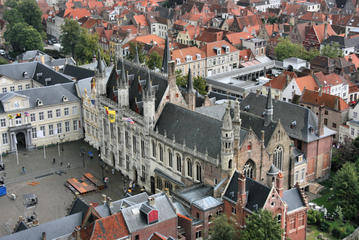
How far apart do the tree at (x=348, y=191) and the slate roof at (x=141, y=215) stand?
28.8 m

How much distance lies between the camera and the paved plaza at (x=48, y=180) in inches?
3305

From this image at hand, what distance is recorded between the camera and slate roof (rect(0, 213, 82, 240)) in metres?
62.0

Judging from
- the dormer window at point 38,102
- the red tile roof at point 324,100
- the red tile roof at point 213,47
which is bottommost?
the red tile roof at point 324,100

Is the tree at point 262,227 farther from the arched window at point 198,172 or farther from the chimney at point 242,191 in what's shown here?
the arched window at point 198,172

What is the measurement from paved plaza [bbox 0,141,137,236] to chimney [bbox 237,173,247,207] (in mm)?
27650

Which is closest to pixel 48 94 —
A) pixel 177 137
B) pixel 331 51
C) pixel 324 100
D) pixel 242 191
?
pixel 177 137

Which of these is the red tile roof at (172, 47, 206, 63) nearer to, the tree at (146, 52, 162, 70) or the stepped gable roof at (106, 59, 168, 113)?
Result: the tree at (146, 52, 162, 70)

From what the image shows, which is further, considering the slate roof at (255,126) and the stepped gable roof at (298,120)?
the stepped gable roof at (298,120)

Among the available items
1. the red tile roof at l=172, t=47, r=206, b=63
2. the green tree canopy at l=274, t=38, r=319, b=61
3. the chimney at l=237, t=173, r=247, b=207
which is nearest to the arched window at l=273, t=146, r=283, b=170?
the chimney at l=237, t=173, r=247, b=207

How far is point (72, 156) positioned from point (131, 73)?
890 inches

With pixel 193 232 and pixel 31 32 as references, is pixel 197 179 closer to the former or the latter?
pixel 193 232

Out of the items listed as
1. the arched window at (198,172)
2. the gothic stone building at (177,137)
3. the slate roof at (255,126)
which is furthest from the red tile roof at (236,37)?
the arched window at (198,172)

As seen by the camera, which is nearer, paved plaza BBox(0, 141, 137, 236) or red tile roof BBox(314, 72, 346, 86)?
paved plaza BBox(0, 141, 137, 236)

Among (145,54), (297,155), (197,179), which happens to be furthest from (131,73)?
(145,54)
